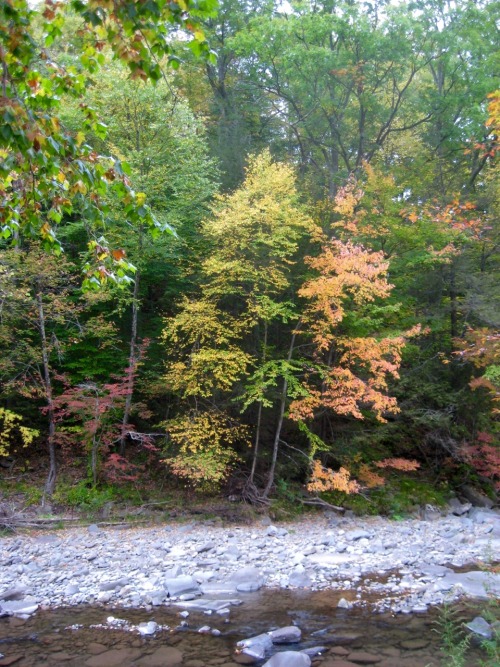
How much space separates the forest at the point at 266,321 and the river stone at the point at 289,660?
5372 mm

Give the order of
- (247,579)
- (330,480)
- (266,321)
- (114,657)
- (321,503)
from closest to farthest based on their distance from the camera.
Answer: (114,657)
(247,579)
(330,480)
(266,321)
(321,503)

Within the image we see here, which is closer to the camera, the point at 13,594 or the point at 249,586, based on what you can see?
the point at 13,594

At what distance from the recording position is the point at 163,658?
5.82 m

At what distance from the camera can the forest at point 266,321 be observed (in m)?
11.5

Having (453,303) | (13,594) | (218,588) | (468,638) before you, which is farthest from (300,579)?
(453,303)

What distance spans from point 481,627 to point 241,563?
407 centimetres

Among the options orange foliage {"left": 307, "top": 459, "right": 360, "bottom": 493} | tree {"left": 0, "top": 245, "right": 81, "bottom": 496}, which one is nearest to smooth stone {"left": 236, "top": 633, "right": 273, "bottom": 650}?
orange foliage {"left": 307, "top": 459, "right": 360, "bottom": 493}

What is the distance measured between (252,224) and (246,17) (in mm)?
11518

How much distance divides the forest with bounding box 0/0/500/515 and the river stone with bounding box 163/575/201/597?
3.02 metres

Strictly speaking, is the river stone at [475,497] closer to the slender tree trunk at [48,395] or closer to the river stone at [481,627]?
the river stone at [481,627]

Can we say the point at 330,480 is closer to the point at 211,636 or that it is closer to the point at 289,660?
the point at 211,636

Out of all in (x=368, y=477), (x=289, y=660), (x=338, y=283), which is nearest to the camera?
(x=289, y=660)

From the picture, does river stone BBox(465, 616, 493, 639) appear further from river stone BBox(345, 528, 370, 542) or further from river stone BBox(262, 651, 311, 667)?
river stone BBox(345, 528, 370, 542)

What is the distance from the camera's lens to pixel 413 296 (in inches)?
569
